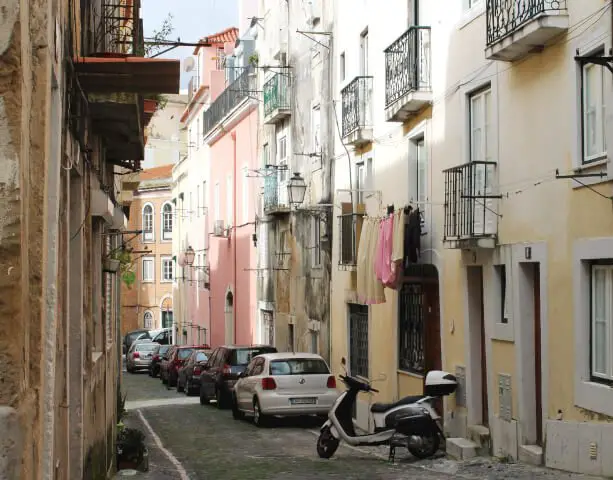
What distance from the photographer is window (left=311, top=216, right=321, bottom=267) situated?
2731cm

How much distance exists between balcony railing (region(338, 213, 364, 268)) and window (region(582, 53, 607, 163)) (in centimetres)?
980

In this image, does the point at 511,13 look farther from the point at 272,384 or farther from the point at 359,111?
the point at 272,384

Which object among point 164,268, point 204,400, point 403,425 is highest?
point 164,268

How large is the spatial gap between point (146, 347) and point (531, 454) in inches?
1447

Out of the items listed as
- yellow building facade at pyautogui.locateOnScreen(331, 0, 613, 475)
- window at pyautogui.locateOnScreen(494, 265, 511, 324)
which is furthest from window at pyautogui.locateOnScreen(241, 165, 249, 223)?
window at pyautogui.locateOnScreen(494, 265, 511, 324)

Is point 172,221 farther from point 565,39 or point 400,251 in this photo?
point 565,39

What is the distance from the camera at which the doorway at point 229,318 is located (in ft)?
137

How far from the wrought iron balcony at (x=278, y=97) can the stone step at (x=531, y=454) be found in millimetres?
18204

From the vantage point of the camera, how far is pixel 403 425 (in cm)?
1516

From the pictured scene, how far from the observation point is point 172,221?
6844 centimetres

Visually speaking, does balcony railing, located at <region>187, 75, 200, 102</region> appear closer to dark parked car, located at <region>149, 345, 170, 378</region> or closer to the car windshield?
the car windshield

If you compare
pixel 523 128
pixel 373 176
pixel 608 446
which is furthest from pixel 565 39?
pixel 373 176

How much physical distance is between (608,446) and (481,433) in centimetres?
394

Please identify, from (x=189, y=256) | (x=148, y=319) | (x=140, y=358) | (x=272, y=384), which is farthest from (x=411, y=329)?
(x=148, y=319)
